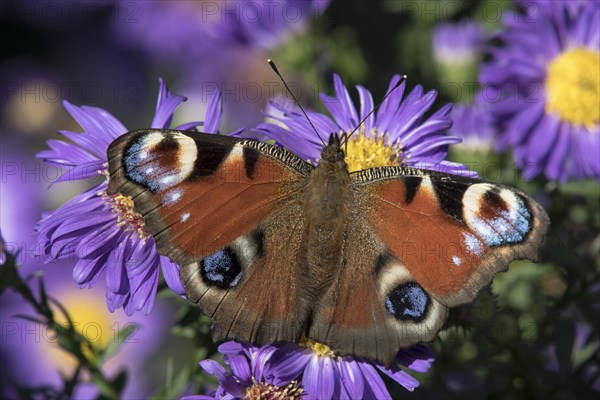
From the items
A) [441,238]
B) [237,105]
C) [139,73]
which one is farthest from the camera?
[139,73]

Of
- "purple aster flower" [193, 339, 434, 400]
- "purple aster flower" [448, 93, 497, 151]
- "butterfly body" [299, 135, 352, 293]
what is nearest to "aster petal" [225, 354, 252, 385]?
"purple aster flower" [193, 339, 434, 400]

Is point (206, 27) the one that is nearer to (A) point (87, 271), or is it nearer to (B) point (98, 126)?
(B) point (98, 126)

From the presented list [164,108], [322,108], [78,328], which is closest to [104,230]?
[164,108]

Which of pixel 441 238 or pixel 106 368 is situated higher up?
pixel 441 238

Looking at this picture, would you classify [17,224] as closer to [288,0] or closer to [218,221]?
[288,0]

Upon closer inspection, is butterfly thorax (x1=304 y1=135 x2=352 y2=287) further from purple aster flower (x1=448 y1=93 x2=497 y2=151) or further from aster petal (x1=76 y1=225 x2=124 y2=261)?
purple aster flower (x1=448 y1=93 x2=497 y2=151)

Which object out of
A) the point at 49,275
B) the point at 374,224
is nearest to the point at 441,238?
the point at 374,224

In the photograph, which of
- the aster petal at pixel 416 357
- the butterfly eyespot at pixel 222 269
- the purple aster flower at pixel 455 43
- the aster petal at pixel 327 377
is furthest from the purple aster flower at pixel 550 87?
the butterfly eyespot at pixel 222 269

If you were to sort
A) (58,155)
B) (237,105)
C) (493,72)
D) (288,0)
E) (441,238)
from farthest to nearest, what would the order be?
(237,105), (288,0), (493,72), (58,155), (441,238)
